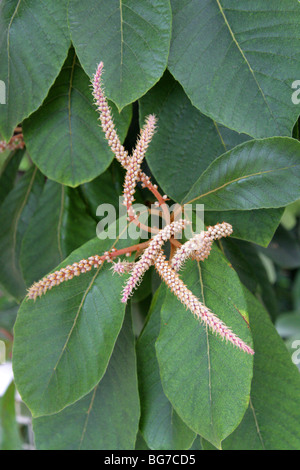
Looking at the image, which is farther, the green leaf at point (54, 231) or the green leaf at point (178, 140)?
the green leaf at point (54, 231)

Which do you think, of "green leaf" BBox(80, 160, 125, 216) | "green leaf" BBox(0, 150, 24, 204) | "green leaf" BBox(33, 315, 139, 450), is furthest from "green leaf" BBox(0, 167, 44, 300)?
"green leaf" BBox(33, 315, 139, 450)

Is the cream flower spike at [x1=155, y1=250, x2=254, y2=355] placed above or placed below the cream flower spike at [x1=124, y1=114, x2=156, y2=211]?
below

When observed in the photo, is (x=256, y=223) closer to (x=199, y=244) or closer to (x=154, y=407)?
(x=199, y=244)

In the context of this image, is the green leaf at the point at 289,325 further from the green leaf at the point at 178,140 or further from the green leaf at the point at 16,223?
the green leaf at the point at 178,140

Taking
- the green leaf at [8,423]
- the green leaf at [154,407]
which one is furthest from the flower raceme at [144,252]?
the green leaf at [8,423]

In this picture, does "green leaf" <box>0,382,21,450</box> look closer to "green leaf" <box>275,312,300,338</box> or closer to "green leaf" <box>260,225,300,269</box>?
"green leaf" <box>260,225,300,269</box>

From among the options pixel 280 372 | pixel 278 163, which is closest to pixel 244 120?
pixel 278 163

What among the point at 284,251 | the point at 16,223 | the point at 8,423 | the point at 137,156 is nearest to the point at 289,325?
the point at 284,251
